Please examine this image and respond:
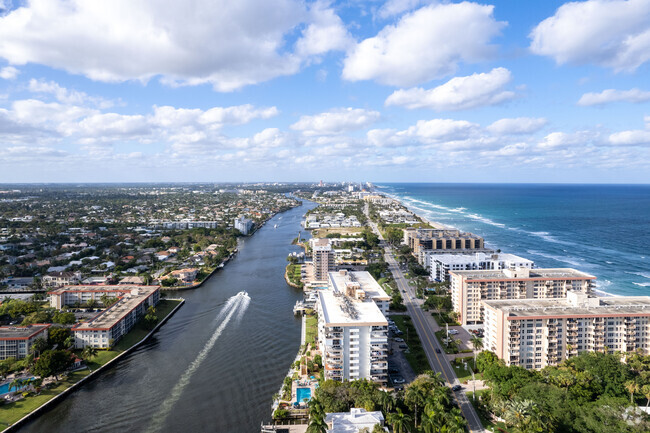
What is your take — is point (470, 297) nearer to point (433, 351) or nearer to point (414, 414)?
point (433, 351)

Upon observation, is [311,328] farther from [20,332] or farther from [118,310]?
[20,332]

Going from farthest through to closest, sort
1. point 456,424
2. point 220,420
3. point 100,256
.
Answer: point 100,256 → point 220,420 → point 456,424

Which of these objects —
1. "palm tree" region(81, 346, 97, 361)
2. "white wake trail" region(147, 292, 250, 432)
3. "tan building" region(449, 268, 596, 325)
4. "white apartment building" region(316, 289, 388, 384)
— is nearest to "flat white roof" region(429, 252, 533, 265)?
"tan building" region(449, 268, 596, 325)

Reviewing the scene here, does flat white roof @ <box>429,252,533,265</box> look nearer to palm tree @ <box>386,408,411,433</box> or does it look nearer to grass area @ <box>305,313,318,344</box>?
grass area @ <box>305,313,318,344</box>

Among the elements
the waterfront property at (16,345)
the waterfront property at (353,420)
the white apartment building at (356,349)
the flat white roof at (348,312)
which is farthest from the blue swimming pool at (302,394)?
the waterfront property at (16,345)

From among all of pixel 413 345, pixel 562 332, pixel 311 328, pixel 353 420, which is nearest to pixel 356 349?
pixel 353 420

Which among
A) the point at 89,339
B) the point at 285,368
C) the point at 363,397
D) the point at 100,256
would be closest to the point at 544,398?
the point at 363,397
